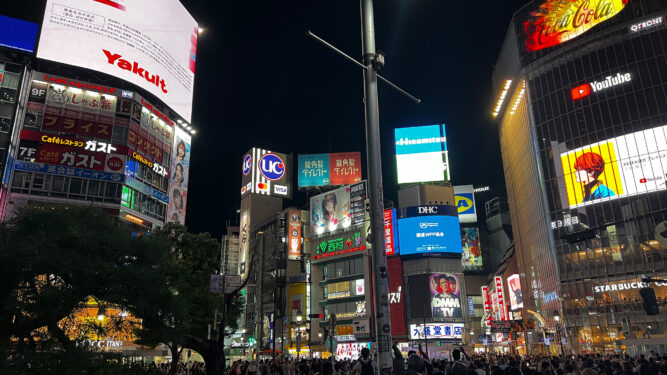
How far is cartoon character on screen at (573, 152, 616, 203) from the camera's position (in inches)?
2253

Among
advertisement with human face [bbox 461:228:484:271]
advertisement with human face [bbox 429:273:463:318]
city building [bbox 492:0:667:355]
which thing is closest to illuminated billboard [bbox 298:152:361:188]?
advertisement with human face [bbox 429:273:463:318]

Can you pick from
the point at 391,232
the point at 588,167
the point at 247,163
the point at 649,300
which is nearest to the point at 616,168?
the point at 588,167

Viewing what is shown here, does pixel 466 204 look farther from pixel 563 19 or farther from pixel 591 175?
pixel 563 19

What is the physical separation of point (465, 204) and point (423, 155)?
35.8 metres

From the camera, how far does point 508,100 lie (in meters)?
78.2

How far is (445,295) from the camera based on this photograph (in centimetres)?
7062

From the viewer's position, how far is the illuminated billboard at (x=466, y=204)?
10788cm

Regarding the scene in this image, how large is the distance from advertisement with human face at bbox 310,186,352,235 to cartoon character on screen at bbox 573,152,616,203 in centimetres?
3299

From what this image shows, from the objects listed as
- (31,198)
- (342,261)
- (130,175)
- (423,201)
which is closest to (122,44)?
(130,175)

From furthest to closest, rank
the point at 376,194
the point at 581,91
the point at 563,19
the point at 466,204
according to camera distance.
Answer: the point at 466,204 → the point at 563,19 → the point at 581,91 → the point at 376,194

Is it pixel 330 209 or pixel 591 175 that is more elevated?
pixel 330 209

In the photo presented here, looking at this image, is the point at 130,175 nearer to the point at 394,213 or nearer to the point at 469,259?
the point at 394,213

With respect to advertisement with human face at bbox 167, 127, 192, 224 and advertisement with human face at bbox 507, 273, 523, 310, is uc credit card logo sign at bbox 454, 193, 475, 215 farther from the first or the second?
advertisement with human face at bbox 167, 127, 192, 224

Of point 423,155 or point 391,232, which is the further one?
point 423,155
